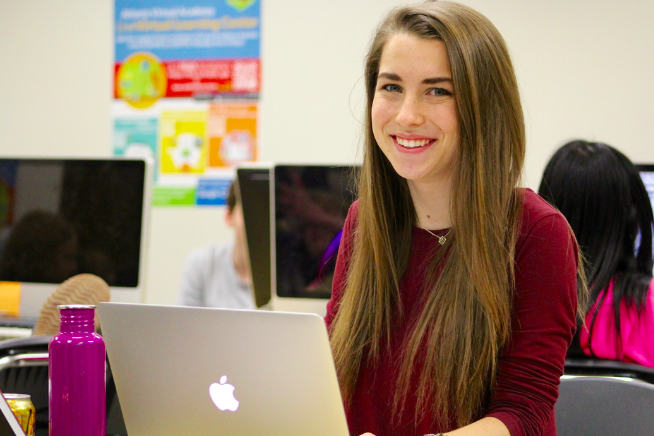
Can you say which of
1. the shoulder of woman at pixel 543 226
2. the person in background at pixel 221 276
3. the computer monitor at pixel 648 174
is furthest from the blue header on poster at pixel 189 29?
the shoulder of woman at pixel 543 226

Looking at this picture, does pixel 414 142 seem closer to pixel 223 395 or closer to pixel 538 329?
pixel 538 329

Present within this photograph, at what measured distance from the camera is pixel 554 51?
2949mm

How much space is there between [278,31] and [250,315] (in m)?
2.58

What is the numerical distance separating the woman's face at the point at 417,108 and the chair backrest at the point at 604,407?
1.42ft

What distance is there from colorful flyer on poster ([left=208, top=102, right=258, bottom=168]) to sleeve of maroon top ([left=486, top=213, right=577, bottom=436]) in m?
2.31

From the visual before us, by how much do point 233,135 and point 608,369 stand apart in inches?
88.1

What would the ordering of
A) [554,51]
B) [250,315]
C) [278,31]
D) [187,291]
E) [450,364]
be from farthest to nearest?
[278,31], [554,51], [187,291], [450,364], [250,315]

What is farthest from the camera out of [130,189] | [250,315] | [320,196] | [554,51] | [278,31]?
[278,31]

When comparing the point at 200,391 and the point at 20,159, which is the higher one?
the point at 20,159

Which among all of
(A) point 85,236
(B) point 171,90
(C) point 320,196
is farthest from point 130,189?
(B) point 171,90

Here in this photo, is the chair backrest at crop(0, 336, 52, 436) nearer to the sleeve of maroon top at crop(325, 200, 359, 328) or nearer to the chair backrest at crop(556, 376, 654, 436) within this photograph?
the sleeve of maroon top at crop(325, 200, 359, 328)

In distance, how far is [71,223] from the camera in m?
2.17

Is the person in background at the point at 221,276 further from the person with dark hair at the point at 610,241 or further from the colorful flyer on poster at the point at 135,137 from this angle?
the person with dark hair at the point at 610,241

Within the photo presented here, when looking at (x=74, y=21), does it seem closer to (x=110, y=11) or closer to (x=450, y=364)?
(x=110, y=11)
